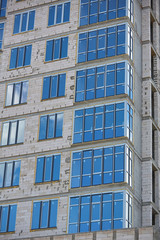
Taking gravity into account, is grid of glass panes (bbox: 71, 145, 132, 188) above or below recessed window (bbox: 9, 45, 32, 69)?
below

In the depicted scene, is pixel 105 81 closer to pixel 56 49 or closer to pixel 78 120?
pixel 78 120

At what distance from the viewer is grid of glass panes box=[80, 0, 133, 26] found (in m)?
56.8

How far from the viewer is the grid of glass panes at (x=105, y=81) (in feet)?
176

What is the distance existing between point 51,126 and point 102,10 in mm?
12386

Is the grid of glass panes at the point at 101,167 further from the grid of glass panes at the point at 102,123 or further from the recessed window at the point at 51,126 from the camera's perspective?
the recessed window at the point at 51,126

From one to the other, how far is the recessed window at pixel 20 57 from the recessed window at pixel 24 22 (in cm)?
231

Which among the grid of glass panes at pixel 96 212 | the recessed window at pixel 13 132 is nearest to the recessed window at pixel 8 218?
the grid of glass panes at pixel 96 212

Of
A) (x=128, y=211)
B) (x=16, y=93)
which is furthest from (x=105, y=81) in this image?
(x=128, y=211)

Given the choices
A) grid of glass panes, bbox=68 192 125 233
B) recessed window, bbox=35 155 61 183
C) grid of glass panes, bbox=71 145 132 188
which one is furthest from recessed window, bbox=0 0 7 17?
grid of glass panes, bbox=68 192 125 233

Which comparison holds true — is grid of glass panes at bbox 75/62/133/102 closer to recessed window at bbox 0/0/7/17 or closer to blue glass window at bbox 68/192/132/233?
blue glass window at bbox 68/192/132/233

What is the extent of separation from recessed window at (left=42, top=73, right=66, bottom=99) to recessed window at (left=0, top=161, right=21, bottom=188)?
7.01m

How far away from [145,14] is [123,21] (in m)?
6.02

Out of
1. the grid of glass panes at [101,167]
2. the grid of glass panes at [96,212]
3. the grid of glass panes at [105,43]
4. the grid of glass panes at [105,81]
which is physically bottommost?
the grid of glass panes at [96,212]

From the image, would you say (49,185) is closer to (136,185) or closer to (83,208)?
(83,208)
